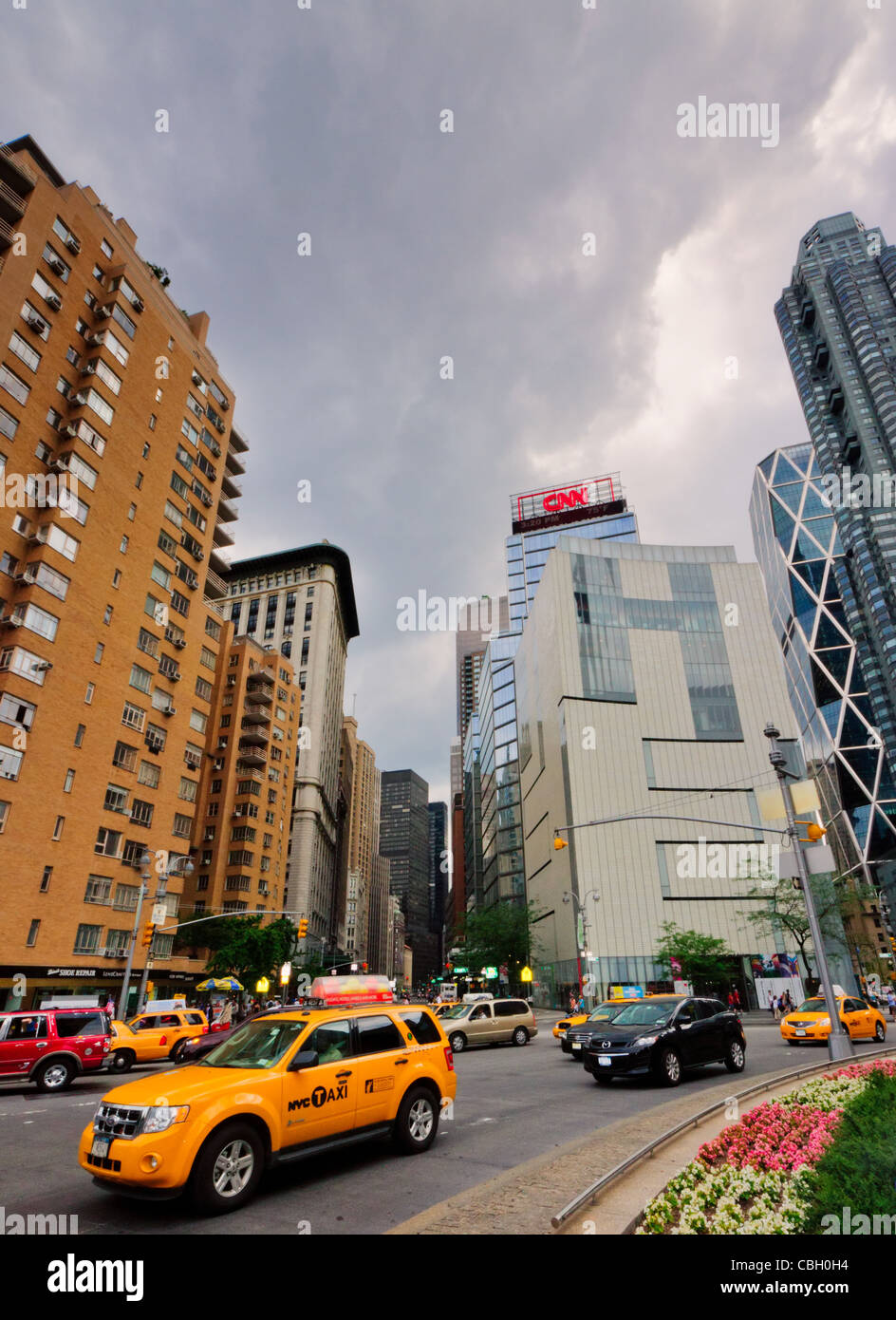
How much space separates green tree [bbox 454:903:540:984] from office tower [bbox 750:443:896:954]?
7747 cm

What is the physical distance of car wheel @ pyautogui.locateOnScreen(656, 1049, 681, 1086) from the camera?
45.1 ft

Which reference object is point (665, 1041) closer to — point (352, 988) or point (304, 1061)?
point (352, 988)

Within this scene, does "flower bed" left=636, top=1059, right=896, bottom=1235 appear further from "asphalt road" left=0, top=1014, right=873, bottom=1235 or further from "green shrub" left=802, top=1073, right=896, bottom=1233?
"asphalt road" left=0, top=1014, right=873, bottom=1235

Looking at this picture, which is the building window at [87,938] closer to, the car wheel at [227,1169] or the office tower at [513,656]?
the car wheel at [227,1169]

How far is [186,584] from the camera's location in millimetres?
53781

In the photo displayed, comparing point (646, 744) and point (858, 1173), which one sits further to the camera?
point (646, 744)

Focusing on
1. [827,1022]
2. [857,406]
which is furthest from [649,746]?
[857,406]

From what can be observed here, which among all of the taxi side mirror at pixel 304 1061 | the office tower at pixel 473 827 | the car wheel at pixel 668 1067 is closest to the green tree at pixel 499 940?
the car wheel at pixel 668 1067

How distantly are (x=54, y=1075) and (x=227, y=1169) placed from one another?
15988 millimetres

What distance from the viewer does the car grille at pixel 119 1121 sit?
6223mm

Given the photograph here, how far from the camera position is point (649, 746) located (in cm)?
7231
